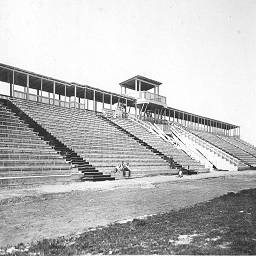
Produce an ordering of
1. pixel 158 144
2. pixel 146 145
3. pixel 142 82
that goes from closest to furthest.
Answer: pixel 146 145 < pixel 158 144 < pixel 142 82

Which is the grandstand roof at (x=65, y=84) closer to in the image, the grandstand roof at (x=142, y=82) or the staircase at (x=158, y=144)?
the grandstand roof at (x=142, y=82)

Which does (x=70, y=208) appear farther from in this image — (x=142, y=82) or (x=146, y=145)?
(x=142, y=82)

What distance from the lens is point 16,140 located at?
1498 cm

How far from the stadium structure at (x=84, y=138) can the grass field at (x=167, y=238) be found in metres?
7.61

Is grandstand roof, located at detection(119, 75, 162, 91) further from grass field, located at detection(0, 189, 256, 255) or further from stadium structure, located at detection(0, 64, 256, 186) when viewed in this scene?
grass field, located at detection(0, 189, 256, 255)

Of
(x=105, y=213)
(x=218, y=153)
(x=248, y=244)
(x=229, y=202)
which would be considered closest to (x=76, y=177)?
(x=105, y=213)

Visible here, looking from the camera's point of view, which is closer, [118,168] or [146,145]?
[118,168]

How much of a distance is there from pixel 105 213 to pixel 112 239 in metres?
2.57

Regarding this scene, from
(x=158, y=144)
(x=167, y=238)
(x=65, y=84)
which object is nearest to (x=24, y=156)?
(x=167, y=238)

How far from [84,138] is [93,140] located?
2.31ft

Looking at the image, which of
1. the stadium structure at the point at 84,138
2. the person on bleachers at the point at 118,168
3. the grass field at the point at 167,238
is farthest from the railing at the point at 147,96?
the grass field at the point at 167,238

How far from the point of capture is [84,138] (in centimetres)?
1981

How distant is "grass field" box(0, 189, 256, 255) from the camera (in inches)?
179

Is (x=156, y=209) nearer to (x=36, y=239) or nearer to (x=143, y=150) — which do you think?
(x=36, y=239)
